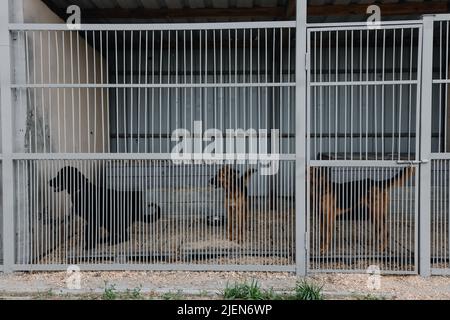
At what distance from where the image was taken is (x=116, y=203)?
5406 mm

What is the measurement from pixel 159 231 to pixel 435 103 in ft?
25.7

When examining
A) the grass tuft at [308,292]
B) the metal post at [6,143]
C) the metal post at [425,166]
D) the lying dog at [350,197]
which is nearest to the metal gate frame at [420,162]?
the metal post at [425,166]

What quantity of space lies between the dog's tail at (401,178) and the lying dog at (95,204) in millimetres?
3552

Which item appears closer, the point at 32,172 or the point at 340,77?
the point at 32,172

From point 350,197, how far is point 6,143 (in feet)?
15.2

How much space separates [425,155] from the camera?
485cm

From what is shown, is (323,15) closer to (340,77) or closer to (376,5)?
(376,5)

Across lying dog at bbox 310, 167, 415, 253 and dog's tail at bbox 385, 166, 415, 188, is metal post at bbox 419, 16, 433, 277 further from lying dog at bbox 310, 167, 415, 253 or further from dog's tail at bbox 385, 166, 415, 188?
lying dog at bbox 310, 167, 415, 253

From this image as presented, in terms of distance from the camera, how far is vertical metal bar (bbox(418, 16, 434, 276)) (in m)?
4.81

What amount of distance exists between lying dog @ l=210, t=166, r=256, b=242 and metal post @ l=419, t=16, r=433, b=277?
2264mm

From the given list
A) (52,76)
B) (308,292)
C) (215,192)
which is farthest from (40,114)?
(308,292)

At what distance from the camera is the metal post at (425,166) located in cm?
481

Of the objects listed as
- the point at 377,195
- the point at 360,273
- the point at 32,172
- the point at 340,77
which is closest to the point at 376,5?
the point at 340,77

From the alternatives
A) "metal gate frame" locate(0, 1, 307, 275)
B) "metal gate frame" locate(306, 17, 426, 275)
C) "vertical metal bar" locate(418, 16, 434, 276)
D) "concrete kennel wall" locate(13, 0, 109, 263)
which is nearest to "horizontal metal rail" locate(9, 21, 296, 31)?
"metal gate frame" locate(0, 1, 307, 275)
